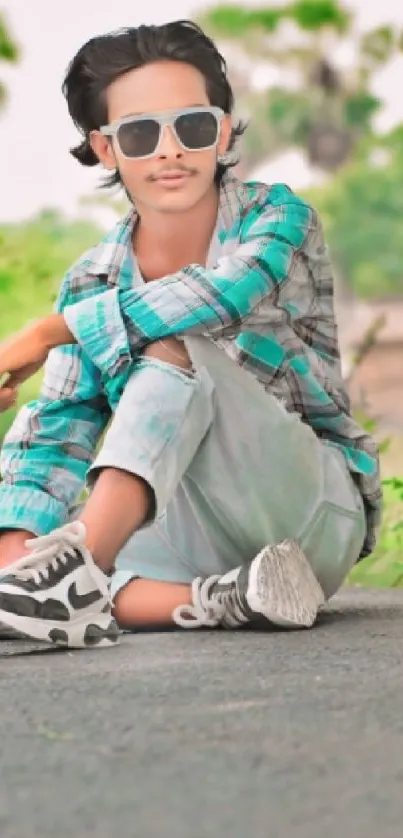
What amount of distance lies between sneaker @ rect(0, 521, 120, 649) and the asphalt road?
1.0 inches

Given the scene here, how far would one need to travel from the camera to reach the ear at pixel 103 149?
175 centimetres

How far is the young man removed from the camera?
137 centimetres

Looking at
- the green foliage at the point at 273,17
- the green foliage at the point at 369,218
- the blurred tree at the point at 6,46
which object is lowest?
the green foliage at the point at 369,218

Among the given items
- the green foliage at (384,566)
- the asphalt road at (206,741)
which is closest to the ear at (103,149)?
the asphalt road at (206,741)

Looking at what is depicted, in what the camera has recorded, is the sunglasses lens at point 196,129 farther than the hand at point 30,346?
Yes

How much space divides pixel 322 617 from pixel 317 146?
2.66 metres

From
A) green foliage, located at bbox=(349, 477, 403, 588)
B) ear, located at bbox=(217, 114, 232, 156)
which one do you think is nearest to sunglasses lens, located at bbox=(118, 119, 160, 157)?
ear, located at bbox=(217, 114, 232, 156)

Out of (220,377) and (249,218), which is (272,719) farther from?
(249,218)

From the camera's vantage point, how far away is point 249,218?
1644mm

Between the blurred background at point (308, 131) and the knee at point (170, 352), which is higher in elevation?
the blurred background at point (308, 131)

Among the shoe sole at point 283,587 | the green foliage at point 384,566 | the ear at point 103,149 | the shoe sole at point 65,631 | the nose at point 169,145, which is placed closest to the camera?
the shoe sole at point 65,631

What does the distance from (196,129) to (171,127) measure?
0.03 meters

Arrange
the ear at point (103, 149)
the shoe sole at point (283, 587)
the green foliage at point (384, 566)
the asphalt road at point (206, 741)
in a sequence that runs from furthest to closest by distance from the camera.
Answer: the green foliage at point (384, 566) < the ear at point (103, 149) < the shoe sole at point (283, 587) < the asphalt road at point (206, 741)

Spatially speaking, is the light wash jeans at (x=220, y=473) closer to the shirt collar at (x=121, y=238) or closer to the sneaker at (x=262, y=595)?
the sneaker at (x=262, y=595)
